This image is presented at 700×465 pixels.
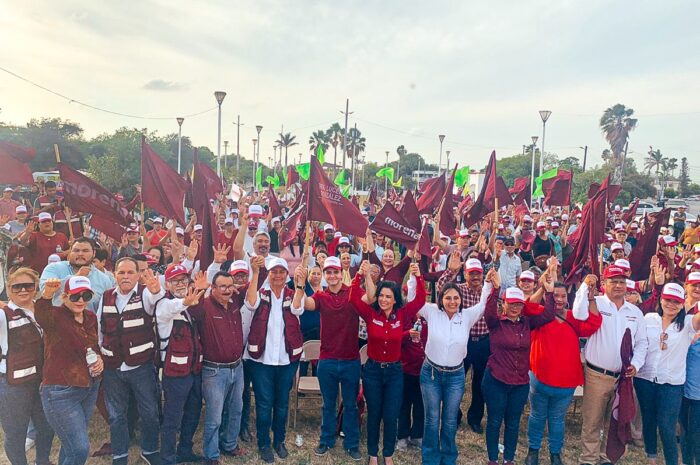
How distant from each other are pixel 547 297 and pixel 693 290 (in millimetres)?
1584

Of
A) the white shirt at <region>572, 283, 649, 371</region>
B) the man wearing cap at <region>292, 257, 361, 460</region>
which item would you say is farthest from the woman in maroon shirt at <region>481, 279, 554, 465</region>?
the man wearing cap at <region>292, 257, 361, 460</region>

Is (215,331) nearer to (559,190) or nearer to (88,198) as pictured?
(88,198)

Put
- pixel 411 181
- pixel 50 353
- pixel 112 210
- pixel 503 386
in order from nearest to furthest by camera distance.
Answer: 1. pixel 50 353
2. pixel 503 386
3. pixel 112 210
4. pixel 411 181

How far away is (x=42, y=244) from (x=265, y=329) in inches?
160

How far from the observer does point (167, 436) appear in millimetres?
4594

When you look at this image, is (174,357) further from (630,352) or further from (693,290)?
(693,290)

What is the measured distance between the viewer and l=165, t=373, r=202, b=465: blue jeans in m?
4.51

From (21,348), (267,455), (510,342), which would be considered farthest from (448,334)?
(21,348)

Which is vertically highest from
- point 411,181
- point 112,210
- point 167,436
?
point 411,181

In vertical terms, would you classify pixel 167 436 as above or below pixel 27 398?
below

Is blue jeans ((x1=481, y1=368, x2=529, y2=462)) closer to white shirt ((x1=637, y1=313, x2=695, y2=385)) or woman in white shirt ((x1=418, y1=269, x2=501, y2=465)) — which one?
woman in white shirt ((x1=418, y1=269, x2=501, y2=465))

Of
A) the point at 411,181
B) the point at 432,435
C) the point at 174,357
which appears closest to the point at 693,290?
the point at 432,435

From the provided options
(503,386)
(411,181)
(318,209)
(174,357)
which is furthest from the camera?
(411,181)

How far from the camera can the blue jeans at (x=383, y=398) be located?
15.9 ft
